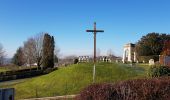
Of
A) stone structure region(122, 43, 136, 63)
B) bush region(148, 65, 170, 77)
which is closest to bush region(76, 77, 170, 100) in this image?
bush region(148, 65, 170, 77)

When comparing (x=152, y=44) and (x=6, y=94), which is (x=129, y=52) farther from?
(x=6, y=94)

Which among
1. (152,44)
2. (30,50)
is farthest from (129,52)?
(30,50)

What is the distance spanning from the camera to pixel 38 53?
8888 centimetres

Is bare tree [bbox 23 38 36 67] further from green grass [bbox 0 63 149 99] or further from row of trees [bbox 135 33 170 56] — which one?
green grass [bbox 0 63 149 99]

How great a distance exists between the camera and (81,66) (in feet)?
118

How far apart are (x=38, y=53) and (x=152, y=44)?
30.2 metres

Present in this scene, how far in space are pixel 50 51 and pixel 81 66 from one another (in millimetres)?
42397

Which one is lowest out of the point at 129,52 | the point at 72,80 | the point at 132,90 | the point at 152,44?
the point at 72,80

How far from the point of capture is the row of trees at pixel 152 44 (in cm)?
7406

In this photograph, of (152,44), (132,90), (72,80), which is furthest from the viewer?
(152,44)

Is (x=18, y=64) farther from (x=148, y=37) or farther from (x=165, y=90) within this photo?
(x=165, y=90)

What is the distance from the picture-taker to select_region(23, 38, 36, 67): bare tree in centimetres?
9119

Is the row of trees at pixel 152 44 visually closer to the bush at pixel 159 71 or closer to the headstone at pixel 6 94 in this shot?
the bush at pixel 159 71

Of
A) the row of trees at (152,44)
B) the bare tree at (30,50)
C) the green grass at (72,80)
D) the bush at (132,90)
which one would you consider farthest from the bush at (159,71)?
the bare tree at (30,50)
